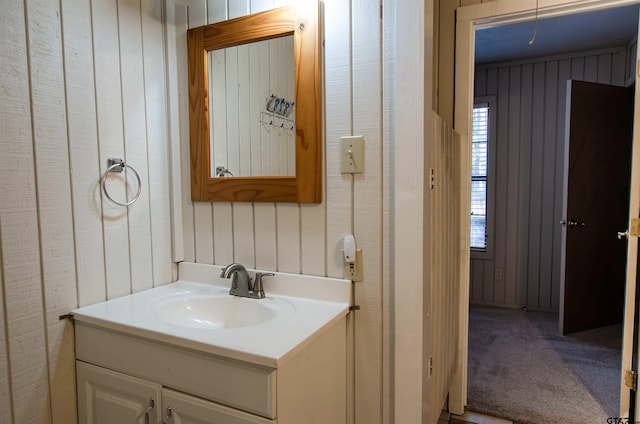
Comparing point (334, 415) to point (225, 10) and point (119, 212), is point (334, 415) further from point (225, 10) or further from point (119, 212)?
point (225, 10)

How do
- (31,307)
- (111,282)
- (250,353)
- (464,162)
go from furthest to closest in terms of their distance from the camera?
(464,162) → (111,282) → (31,307) → (250,353)

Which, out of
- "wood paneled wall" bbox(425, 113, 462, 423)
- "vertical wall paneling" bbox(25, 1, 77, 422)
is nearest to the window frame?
"wood paneled wall" bbox(425, 113, 462, 423)

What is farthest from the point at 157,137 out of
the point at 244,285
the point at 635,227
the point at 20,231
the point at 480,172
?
the point at 480,172

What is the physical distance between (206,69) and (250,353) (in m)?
1.17

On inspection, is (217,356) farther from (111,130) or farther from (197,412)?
(111,130)

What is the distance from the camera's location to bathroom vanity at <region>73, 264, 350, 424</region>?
1.03 m

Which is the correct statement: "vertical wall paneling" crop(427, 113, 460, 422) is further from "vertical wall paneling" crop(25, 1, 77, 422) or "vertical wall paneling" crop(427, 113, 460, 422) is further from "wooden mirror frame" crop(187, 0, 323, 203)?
"vertical wall paneling" crop(25, 1, 77, 422)

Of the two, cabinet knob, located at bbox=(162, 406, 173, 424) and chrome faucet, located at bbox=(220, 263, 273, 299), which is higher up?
chrome faucet, located at bbox=(220, 263, 273, 299)

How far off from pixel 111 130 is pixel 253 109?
1.74 ft

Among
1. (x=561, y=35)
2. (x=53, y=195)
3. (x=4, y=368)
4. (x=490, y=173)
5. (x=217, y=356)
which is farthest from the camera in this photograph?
(x=490, y=173)

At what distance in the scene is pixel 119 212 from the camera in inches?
59.3

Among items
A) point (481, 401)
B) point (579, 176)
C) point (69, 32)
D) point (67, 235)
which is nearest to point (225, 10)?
point (69, 32)

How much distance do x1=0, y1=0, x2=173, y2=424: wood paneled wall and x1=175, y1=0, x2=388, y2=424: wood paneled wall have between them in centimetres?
50

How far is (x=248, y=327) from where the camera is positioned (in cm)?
119
